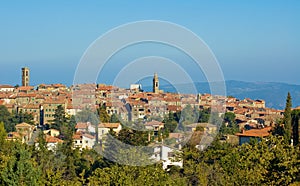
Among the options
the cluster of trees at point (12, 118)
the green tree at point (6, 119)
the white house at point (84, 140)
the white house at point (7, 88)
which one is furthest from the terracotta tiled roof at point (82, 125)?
the white house at point (7, 88)

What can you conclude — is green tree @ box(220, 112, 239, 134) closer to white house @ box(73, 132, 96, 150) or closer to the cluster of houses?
the cluster of houses

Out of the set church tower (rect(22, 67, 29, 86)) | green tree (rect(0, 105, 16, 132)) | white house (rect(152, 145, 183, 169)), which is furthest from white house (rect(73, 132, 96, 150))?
church tower (rect(22, 67, 29, 86))

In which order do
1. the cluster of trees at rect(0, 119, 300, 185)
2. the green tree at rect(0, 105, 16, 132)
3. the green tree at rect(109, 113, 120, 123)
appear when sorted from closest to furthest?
the cluster of trees at rect(0, 119, 300, 185), the green tree at rect(109, 113, 120, 123), the green tree at rect(0, 105, 16, 132)

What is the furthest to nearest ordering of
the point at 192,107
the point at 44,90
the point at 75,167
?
the point at 44,90 < the point at 192,107 < the point at 75,167

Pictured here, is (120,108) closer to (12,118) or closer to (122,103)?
(122,103)

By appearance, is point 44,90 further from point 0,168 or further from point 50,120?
point 0,168

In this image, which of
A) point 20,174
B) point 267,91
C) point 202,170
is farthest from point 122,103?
point 267,91

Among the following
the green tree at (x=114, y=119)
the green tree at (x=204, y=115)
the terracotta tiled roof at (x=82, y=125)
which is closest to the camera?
the green tree at (x=114, y=119)

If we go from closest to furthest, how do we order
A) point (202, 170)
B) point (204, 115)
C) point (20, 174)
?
1. point (20, 174)
2. point (202, 170)
3. point (204, 115)

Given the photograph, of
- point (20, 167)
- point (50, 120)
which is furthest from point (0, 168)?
point (50, 120)

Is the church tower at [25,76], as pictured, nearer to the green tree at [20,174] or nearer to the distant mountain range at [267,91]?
the distant mountain range at [267,91]

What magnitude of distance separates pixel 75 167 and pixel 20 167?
7062 millimetres

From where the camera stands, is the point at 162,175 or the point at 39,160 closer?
the point at 162,175

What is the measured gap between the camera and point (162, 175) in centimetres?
1097
